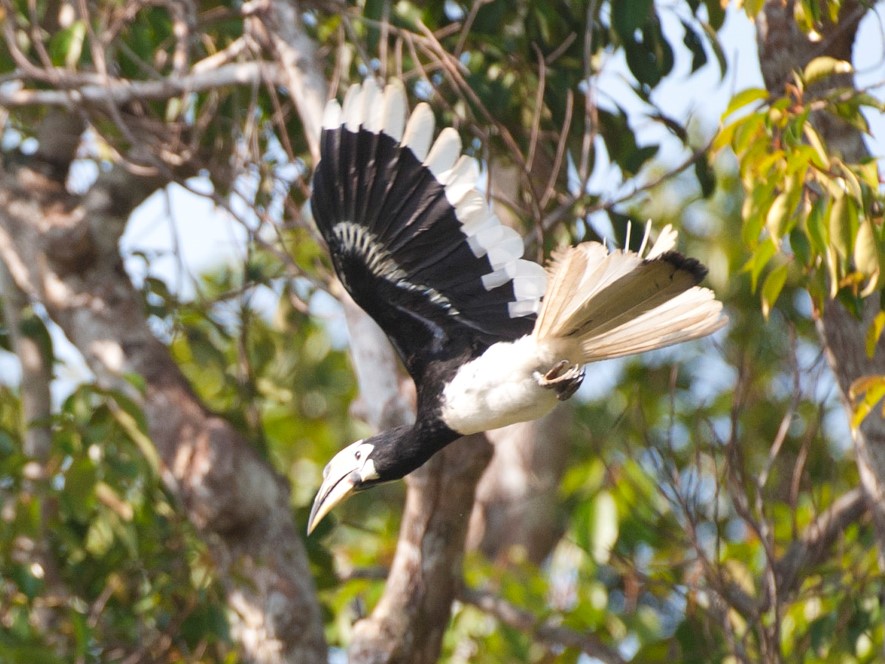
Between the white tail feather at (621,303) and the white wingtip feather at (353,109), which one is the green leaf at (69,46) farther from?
the white tail feather at (621,303)

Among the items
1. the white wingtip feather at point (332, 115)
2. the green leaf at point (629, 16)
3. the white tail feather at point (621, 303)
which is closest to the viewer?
the white tail feather at point (621, 303)

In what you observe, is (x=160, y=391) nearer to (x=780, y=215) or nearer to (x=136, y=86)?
(x=136, y=86)

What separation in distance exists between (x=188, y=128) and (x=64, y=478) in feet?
4.32

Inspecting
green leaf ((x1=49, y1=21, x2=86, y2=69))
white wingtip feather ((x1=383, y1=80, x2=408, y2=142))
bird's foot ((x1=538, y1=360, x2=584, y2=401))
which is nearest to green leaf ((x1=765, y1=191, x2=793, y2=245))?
bird's foot ((x1=538, y1=360, x2=584, y2=401))

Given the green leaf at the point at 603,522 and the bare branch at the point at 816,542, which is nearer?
the bare branch at the point at 816,542

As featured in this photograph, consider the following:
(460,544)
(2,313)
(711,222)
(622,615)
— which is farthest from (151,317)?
(711,222)

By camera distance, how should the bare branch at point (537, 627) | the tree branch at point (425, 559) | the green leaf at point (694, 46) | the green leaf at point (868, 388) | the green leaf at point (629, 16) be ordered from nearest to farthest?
the green leaf at point (868, 388), the green leaf at point (629, 16), the tree branch at point (425, 559), the green leaf at point (694, 46), the bare branch at point (537, 627)

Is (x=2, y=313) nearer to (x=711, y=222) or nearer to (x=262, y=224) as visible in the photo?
(x=262, y=224)

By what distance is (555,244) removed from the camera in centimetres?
379

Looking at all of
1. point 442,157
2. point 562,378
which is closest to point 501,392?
point 562,378

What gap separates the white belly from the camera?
8.49 ft

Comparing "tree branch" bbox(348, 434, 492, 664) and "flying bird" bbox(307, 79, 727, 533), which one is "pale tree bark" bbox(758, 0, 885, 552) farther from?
"tree branch" bbox(348, 434, 492, 664)

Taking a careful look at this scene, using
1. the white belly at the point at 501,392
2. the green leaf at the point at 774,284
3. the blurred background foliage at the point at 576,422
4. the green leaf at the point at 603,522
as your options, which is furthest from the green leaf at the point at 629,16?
the green leaf at the point at 603,522

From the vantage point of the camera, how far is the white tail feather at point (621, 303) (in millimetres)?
2348
